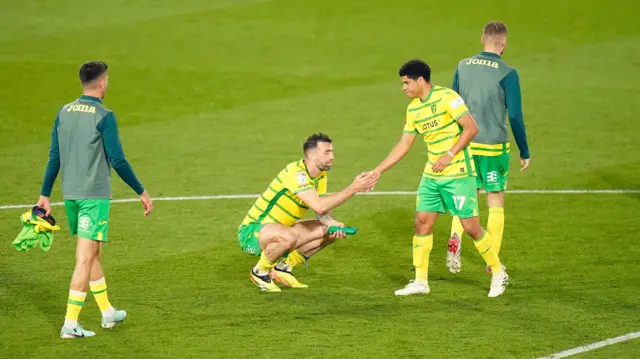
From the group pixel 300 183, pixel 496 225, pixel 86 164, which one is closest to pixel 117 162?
pixel 86 164

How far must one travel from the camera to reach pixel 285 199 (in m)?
10.9

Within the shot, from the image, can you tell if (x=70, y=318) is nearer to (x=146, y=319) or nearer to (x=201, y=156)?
(x=146, y=319)

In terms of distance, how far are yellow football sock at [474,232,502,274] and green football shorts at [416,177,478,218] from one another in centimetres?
29

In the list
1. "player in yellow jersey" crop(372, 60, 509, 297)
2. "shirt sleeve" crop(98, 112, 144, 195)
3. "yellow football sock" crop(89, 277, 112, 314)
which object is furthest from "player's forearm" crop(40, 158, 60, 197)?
"player in yellow jersey" crop(372, 60, 509, 297)

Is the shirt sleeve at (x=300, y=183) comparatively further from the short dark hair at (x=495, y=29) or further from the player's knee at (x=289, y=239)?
the short dark hair at (x=495, y=29)

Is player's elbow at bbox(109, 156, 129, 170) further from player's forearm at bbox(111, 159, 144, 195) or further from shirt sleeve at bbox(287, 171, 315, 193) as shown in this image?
shirt sleeve at bbox(287, 171, 315, 193)

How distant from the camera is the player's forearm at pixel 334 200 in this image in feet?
33.9

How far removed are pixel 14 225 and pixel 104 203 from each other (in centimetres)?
447

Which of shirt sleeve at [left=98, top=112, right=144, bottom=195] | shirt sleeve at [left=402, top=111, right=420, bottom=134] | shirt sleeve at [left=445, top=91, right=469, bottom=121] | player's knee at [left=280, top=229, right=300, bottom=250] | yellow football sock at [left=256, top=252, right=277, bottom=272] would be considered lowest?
yellow football sock at [left=256, top=252, right=277, bottom=272]

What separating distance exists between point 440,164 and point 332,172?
606 centimetres

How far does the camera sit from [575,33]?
24141 mm

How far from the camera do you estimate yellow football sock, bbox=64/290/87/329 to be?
9172 millimetres

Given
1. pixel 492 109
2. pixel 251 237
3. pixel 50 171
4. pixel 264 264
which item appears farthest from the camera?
pixel 492 109

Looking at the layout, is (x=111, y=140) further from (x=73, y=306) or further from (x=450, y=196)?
(x=450, y=196)
